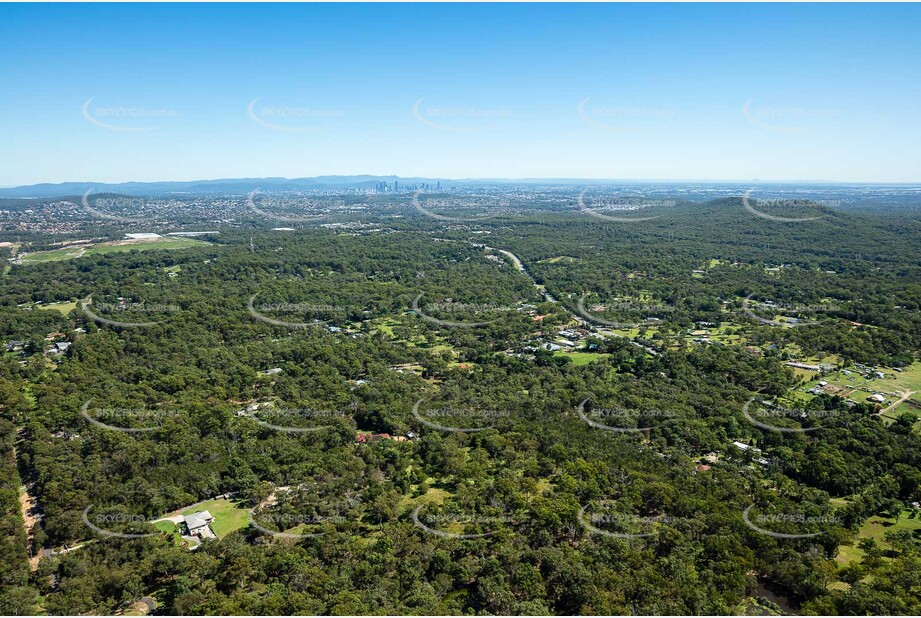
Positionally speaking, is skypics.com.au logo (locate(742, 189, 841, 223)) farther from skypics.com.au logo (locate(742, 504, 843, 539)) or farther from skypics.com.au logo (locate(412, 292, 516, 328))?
skypics.com.au logo (locate(742, 504, 843, 539))

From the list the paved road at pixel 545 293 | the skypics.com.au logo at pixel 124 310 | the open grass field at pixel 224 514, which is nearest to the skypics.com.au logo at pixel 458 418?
the open grass field at pixel 224 514

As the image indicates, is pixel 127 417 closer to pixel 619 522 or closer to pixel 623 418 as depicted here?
pixel 619 522

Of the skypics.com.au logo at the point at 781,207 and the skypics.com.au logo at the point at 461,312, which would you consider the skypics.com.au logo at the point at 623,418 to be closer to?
the skypics.com.au logo at the point at 461,312

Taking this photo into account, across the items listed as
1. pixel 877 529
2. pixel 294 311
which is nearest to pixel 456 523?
pixel 877 529

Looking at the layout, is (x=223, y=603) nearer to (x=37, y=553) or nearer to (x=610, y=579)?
(x=37, y=553)

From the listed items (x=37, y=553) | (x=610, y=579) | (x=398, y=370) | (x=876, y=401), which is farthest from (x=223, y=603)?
(x=876, y=401)

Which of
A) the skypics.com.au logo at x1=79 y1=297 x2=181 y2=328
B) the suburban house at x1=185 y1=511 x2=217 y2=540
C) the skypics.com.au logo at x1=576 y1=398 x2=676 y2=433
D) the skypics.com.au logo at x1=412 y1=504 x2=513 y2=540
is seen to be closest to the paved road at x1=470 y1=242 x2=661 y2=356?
the skypics.com.au logo at x1=576 y1=398 x2=676 y2=433

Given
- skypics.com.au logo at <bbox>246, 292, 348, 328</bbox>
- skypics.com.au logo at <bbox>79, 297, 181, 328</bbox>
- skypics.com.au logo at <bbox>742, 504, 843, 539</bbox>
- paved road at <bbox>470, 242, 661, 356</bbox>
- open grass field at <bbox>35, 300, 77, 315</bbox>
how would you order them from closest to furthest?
skypics.com.au logo at <bbox>742, 504, 843, 539</bbox>, paved road at <bbox>470, 242, 661, 356</bbox>, skypics.com.au logo at <bbox>79, 297, 181, 328</bbox>, skypics.com.au logo at <bbox>246, 292, 348, 328</bbox>, open grass field at <bbox>35, 300, 77, 315</bbox>
